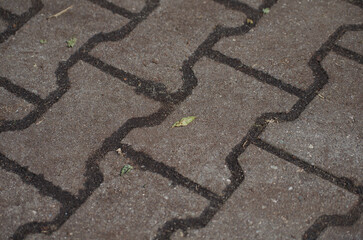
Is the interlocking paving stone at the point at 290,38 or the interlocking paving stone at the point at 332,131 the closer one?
the interlocking paving stone at the point at 332,131

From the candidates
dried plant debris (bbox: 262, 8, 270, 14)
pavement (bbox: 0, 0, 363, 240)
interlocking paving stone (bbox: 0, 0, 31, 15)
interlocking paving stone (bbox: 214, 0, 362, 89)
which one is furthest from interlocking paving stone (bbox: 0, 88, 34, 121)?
dried plant debris (bbox: 262, 8, 270, 14)

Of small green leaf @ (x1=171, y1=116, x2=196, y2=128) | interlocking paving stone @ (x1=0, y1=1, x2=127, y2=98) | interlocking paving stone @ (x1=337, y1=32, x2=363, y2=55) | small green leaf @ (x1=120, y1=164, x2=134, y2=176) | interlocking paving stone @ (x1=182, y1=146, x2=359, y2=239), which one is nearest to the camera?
interlocking paving stone @ (x1=182, y1=146, x2=359, y2=239)

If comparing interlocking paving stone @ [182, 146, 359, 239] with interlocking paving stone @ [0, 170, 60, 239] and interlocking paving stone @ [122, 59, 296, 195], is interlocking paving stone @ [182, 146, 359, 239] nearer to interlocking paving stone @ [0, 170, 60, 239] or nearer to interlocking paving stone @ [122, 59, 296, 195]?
interlocking paving stone @ [122, 59, 296, 195]

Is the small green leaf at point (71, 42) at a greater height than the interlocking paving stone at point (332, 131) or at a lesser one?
greater

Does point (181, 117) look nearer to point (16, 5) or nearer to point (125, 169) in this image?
point (125, 169)

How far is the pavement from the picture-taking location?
199 cm

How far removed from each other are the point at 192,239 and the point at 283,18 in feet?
4.58

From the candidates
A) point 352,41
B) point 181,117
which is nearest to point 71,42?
point 181,117

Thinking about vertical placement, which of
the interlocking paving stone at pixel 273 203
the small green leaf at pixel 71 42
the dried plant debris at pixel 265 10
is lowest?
the interlocking paving stone at pixel 273 203

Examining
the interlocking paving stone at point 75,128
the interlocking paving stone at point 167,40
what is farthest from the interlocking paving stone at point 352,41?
the interlocking paving stone at point 75,128

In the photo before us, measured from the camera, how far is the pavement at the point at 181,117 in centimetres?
199

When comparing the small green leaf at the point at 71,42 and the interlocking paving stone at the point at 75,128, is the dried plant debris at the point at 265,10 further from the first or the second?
the small green leaf at the point at 71,42

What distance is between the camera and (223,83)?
2.43 m

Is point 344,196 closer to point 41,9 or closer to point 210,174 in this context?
point 210,174
